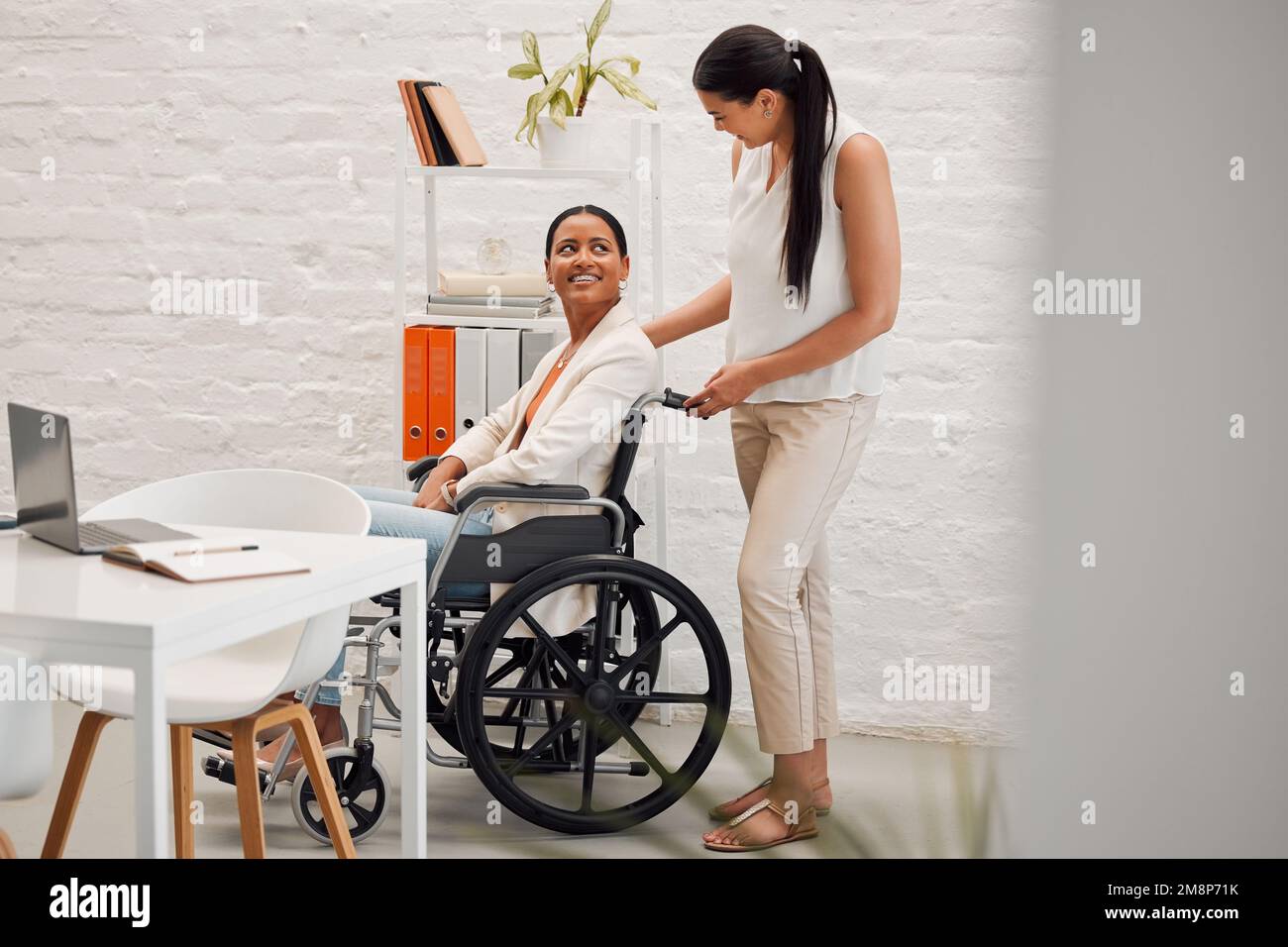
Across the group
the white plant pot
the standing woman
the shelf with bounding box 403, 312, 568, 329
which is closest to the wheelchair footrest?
the standing woman

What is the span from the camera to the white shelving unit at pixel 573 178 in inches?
114

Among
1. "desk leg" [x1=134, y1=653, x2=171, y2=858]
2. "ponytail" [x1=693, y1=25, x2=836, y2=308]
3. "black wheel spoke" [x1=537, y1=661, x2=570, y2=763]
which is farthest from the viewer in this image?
"black wheel spoke" [x1=537, y1=661, x2=570, y2=763]

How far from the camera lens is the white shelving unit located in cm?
289

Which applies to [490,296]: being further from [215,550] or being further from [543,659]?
[215,550]

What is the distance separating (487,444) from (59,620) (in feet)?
5.18

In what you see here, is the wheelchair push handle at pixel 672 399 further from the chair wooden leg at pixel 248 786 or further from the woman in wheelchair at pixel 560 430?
the chair wooden leg at pixel 248 786

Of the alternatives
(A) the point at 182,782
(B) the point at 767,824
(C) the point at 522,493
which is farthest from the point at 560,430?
(A) the point at 182,782

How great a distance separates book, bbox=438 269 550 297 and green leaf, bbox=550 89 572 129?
354mm

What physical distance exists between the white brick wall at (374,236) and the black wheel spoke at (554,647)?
927 millimetres

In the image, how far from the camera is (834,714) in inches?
101

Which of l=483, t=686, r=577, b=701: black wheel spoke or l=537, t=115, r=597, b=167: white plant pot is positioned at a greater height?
l=537, t=115, r=597, b=167: white plant pot

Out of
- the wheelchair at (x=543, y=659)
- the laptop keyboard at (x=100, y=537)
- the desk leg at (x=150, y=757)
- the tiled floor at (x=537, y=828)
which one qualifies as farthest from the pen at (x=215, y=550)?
the tiled floor at (x=537, y=828)

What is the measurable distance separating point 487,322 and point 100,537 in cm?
144

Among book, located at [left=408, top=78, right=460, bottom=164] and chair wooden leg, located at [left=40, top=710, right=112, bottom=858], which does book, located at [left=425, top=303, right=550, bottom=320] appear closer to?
book, located at [left=408, top=78, right=460, bottom=164]
